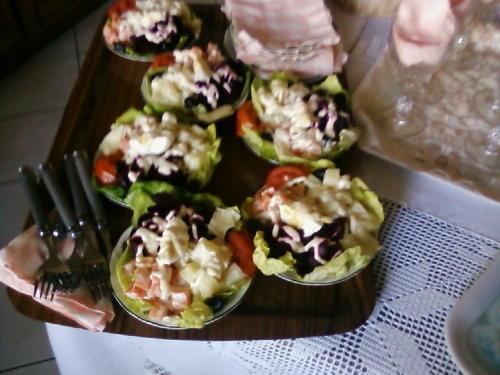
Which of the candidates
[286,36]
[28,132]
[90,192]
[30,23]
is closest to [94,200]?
[90,192]

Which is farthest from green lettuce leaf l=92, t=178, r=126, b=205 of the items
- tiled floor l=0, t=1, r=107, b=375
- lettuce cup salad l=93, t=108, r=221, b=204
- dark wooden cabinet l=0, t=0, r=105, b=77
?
dark wooden cabinet l=0, t=0, r=105, b=77

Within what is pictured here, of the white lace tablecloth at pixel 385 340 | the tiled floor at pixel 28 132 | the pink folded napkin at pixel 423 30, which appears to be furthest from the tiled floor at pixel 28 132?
the pink folded napkin at pixel 423 30

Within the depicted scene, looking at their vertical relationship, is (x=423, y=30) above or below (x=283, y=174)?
above

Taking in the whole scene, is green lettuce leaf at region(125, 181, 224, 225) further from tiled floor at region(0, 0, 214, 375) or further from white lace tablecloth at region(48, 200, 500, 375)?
tiled floor at region(0, 0, 214, 375)

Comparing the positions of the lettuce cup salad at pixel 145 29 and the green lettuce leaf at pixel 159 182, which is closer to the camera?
the green lettuce leaf at pixel 159 182

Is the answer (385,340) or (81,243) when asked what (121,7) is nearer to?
(81,243)

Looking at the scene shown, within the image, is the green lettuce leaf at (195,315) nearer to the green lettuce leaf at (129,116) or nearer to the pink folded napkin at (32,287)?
the pink folded napkin at (32,287)
